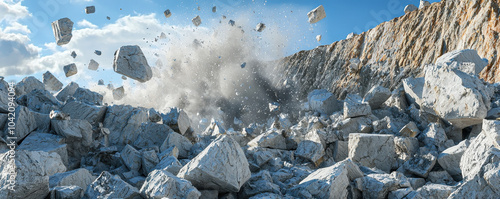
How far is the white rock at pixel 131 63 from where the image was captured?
6617mm

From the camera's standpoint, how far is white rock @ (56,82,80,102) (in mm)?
7203

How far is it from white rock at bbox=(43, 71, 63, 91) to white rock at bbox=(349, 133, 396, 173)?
8.03m

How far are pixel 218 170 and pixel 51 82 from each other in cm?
790

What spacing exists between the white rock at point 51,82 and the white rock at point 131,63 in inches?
130

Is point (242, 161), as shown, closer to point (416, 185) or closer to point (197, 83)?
point (416, 185)

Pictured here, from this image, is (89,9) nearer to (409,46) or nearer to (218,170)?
(218,170)

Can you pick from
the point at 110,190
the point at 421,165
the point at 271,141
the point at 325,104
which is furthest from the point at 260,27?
the point at 110,190


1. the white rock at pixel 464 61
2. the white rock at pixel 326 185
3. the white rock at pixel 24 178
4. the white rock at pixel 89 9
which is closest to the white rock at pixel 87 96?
the white rock at pixel 89 9

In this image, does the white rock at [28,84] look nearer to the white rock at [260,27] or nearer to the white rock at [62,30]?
the white rock at [62,30]

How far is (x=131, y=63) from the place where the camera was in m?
6.72

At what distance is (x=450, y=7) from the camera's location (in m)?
11.0

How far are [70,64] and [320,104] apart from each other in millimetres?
6610

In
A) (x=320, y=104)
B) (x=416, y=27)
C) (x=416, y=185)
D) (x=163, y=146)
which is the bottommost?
(x=416, y=185)

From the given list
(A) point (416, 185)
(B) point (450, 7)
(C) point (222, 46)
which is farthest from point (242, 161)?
(C) point (222, 46)
